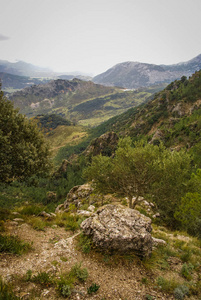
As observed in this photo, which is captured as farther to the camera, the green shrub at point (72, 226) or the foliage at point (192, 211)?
the foliage at point (192, 211)

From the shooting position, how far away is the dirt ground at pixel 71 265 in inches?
305

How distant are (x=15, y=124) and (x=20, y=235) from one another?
10.9 m

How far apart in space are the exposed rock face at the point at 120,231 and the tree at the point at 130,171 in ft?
29.1

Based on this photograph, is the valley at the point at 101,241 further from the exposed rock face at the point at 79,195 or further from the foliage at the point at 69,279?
the exposed rock face at the point at 79,195

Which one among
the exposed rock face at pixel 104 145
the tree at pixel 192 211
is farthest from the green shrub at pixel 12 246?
the exposed rock face at pixel 104 145

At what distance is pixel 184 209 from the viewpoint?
75.4 ft

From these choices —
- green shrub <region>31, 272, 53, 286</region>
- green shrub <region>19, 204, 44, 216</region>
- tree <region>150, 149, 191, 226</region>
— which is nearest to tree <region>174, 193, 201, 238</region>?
tree <region>150, 149, 191, 226</region>

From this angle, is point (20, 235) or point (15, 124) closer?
point (20, 235)

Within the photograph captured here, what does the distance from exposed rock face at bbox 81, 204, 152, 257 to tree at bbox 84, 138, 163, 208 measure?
29.1 ft

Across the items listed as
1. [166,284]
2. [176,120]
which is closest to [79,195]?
[166,284]

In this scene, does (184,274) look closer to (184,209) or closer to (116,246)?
(116,246)

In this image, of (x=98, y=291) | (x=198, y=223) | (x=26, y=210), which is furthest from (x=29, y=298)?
(x=198, y=223)

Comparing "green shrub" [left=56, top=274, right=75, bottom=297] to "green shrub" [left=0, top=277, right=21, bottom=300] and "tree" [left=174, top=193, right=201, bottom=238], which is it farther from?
"tree" [left=174, top=193, right=201, bottom=238]

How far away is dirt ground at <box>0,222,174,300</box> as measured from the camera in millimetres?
7758
